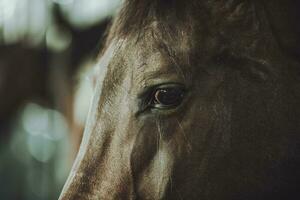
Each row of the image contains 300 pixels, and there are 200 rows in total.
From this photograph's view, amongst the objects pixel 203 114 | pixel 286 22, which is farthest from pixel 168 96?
pixel 286 22

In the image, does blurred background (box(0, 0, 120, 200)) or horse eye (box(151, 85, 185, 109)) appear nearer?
horse eye (box(151, 85, 185, 109))

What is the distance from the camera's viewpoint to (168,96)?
1.70 meters

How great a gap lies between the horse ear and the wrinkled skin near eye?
1.22 feet

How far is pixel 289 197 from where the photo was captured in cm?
172

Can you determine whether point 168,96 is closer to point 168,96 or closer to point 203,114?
point 168,96

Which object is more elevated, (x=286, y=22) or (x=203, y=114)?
(x=286, y=22)

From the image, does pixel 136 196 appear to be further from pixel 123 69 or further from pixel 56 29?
pixel 56 29

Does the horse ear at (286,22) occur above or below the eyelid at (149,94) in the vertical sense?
above

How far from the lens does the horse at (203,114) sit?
65.2 inches

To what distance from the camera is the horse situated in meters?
1.66

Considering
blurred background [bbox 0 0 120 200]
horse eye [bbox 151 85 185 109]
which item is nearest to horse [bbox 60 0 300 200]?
horse eye [bbox 151 85 185 109]

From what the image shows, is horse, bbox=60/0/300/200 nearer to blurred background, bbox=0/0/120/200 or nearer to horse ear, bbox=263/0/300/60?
horse ear, bbox=263/0/300/60

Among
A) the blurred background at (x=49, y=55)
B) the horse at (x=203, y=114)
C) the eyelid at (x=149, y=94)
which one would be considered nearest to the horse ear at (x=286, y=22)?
the horse at (x=203, y=114)

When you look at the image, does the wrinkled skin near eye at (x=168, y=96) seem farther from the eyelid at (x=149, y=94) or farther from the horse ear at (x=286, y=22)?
the horse ear at (x=286, y=22)
